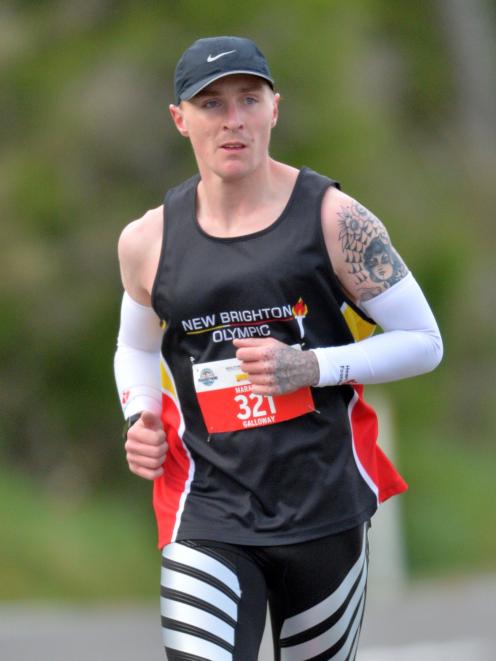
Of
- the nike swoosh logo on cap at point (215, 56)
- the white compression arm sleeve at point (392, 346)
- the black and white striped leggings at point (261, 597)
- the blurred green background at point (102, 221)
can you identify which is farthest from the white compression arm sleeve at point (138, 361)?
the blurred green background at point (102, 221)

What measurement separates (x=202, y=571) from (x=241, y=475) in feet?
0.91

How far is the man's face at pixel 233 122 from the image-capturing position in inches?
169

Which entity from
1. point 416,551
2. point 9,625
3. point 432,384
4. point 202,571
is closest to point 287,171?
point 202,571

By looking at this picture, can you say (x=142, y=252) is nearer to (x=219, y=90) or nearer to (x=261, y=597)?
(x=219, y=90)

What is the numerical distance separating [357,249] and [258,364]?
0.42 metres

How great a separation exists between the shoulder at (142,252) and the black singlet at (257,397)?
5 centimetres

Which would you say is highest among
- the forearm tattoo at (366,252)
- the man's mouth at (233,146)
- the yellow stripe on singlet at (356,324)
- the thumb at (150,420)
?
the man's mouth at (233,146)

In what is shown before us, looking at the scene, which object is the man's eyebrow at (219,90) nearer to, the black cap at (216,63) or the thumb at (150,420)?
the black cap at (216,63)

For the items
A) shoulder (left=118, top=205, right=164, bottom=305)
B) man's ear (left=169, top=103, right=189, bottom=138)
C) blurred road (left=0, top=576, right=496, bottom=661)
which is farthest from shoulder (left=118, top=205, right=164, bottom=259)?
blurred road (left=0, top=576, right=496, bottom=661)

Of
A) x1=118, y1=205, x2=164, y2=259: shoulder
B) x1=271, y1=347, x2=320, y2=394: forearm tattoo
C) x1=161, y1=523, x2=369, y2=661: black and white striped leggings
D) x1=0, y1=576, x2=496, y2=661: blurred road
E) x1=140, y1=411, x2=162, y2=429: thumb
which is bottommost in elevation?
x1=0, y1=576, x2=496, y2=661: blurred road

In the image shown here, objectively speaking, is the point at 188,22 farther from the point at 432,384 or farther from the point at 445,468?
the point at 445,468

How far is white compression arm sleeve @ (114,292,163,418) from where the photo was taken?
466 cm

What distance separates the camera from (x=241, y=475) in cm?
435

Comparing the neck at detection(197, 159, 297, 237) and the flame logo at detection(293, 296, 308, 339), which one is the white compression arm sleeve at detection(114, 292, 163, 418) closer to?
the neck at detection(197, 159, 297, 237)
